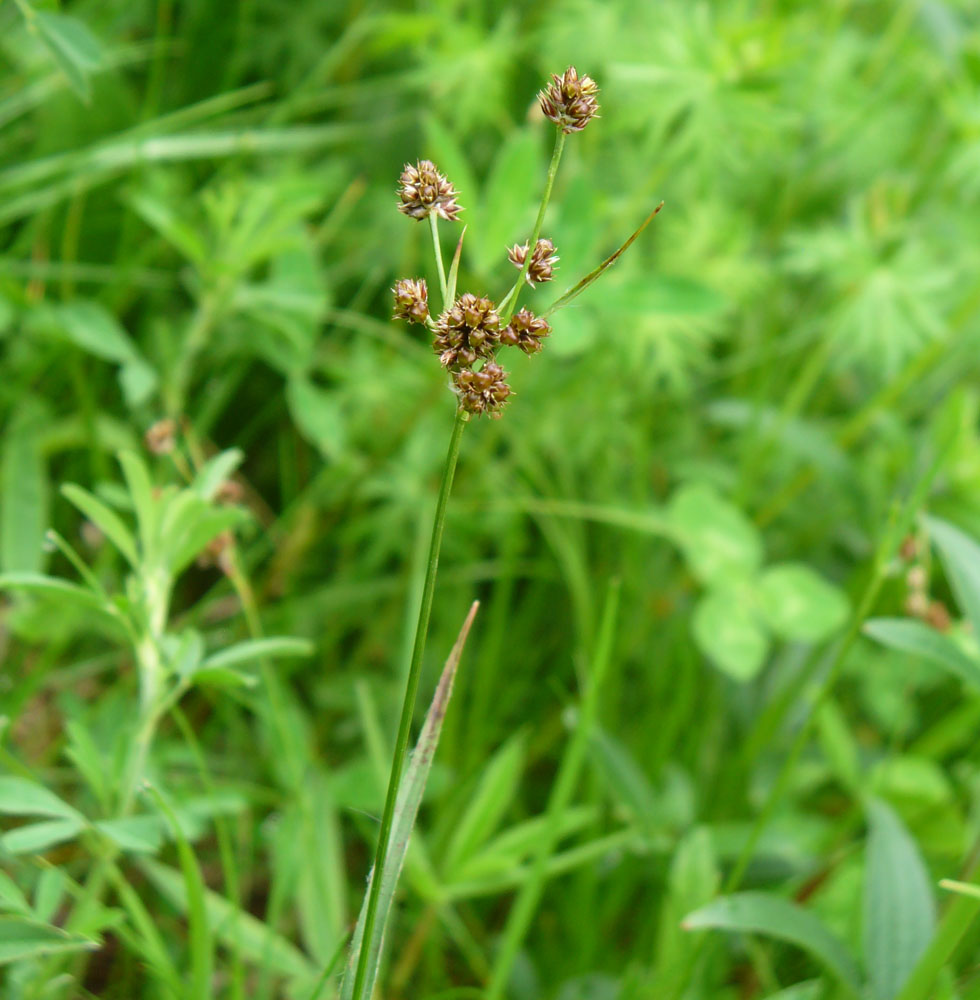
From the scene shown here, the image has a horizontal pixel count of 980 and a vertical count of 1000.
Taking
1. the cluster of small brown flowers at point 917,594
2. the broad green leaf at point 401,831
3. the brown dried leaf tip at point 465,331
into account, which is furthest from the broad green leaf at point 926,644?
the brown dried leaf tip at point 465,331

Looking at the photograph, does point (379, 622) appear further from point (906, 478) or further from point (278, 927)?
point (906, 478)

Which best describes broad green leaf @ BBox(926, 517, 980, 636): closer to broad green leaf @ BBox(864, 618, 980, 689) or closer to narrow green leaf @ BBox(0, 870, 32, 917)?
broad green leaf @ BBox(864, 618, 980, 689)

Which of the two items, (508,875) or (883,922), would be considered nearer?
(883,922)

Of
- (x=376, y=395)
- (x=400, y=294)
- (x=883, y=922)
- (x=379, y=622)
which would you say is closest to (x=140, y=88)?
(x=376, y=395)

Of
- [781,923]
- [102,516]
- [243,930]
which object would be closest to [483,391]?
[102,516]

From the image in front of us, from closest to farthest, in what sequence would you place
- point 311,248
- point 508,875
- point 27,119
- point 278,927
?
point 508,875 → point 278,927 → point 311,248 → point 27,119

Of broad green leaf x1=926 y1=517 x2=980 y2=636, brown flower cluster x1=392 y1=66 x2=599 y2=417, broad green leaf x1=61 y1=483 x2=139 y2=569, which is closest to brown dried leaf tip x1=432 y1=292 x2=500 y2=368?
brown flower cluster x1=392 y1=66 x2=599 y2=417

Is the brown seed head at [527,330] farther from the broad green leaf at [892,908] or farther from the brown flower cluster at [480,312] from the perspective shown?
the broad green leaf at [892,908]
